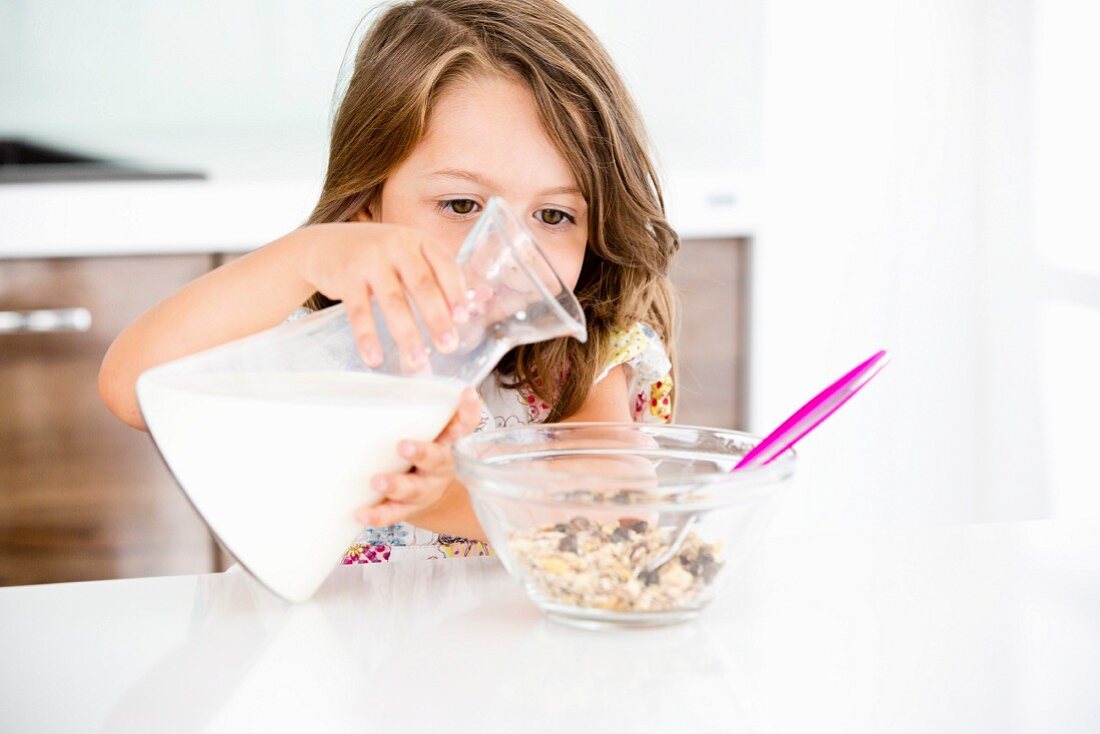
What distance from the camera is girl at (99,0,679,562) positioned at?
0.86 meters

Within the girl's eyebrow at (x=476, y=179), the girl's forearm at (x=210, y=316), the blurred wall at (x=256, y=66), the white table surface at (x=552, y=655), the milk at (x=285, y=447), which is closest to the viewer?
the white table surface at (x=552, y=655)

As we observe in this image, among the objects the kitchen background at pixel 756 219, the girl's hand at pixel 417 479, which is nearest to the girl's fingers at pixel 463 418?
the girl's hand at pixel 417 479

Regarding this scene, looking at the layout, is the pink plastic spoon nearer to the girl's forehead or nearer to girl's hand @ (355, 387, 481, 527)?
girl's hand @ (355, 387, 481, 527)

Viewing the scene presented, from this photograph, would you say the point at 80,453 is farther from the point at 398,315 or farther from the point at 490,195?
the point at 398,315

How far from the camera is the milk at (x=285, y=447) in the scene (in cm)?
60

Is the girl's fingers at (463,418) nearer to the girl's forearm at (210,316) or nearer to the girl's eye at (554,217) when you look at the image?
the girl's forearm at (210,316)

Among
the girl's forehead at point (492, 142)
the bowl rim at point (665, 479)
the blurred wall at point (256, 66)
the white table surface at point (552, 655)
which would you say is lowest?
the white table surface at point (552, 655)

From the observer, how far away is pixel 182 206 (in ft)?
7.34

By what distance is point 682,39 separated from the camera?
2.54 metres

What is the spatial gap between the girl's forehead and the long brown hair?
1cm

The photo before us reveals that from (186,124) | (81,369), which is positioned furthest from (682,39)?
(81,369)

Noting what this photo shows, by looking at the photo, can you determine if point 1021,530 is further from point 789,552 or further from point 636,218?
point 636,218

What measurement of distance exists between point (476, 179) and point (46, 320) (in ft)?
4.90

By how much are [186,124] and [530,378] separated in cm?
151
